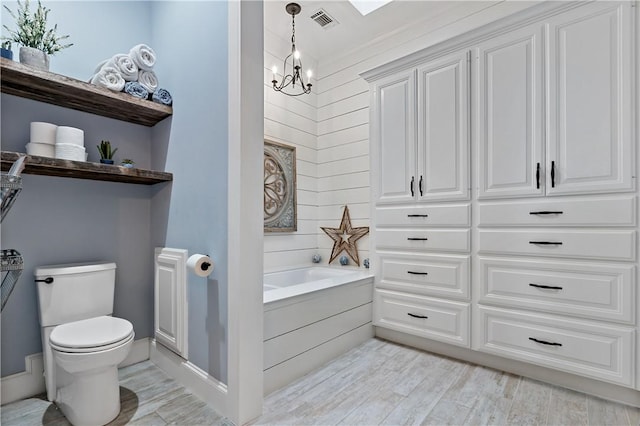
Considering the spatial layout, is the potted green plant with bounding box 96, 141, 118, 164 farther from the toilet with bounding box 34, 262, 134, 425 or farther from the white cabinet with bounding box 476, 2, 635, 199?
the white cabinet with bounding box 476, 2, 635, 199

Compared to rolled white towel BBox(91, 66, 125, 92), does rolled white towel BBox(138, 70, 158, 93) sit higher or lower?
higher

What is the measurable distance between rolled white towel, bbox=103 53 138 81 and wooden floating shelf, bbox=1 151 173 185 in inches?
22.0

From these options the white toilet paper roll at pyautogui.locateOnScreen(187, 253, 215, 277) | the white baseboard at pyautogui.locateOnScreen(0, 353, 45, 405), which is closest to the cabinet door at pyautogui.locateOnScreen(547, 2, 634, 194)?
the white toilet paper roll at pyautogui.locateOnScreen(187, 253, 215, 277)

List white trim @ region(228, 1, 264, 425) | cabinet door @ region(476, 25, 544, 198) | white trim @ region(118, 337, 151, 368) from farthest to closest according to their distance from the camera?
white trim @ region(118, 337, 151, 368) < cabinet door @ region(476, 25, 544, 198) < white trim @ region(228, 1, 264, 425)

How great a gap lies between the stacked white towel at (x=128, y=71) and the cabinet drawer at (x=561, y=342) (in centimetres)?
264

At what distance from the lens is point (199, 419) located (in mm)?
1561

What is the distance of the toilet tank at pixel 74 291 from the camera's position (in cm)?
172

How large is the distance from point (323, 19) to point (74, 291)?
2920 mm

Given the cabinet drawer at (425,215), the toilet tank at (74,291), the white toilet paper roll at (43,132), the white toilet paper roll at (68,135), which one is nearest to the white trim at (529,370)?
the cabinet drawer at (425,215)

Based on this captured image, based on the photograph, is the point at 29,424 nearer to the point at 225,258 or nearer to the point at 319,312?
the point at 225,258

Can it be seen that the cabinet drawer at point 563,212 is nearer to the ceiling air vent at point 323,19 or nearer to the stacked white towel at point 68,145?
the ceiling air vent at point 323,19

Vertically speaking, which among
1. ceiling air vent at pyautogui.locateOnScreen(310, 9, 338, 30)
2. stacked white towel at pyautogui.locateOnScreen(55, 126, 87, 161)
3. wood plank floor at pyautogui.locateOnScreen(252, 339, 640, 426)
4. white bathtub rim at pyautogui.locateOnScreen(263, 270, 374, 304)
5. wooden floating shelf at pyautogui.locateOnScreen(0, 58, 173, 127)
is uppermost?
ceiling air vent at pyautogui.locateOnScreen(310, 9, 338, 30)

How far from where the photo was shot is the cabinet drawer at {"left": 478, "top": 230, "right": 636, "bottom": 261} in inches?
66.6

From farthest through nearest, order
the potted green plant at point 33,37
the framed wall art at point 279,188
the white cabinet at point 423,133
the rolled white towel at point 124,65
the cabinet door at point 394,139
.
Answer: the framed wall art at point 279,188 < the cabinet door at point 394,139 < the white cabinet at point 423,133 < the rolled white towel at point 124,65 < the potted green plant at point 33,37
